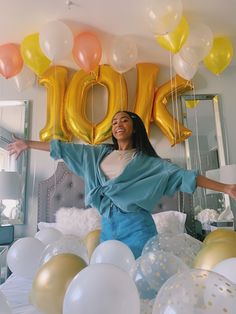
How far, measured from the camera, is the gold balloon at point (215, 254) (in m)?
0.88

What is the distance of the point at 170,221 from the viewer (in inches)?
76.5

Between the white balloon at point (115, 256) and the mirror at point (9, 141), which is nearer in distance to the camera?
the white balloon at point (115, 256)

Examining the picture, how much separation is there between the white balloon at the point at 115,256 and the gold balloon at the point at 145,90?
1448 mm

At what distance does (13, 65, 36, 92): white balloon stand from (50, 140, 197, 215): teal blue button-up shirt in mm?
1234

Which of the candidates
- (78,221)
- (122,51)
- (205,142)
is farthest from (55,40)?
(205,142)

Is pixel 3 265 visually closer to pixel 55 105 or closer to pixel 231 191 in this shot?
pixel 55 105

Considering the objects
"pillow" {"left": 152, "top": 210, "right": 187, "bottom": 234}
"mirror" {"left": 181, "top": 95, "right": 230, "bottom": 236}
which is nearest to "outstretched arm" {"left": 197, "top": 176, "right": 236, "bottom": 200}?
"pillow" {"left": 152, "top": 210, "right": 187, "bottom": 234}

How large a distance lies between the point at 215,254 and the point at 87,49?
164 centimetres

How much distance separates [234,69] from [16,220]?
237 cm

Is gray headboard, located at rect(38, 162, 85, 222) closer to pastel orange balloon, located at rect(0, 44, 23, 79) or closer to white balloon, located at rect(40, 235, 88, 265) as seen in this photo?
pastel orange balloon, located at rect(0, 44, 23, 79)

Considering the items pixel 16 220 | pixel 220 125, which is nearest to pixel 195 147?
pixel 220 125

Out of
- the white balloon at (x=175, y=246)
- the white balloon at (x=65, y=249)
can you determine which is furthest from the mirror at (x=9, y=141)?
the white balloon at (x=175, y=246)

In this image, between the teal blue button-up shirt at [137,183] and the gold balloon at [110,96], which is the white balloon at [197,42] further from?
the teal blue button-up shirt at [137,183]

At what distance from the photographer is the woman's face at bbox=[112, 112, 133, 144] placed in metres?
1.40
